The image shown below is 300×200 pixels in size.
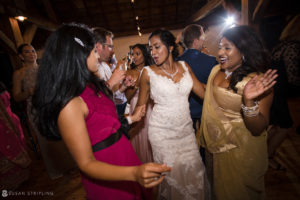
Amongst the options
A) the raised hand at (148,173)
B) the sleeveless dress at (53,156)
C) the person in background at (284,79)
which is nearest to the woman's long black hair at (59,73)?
the raised hand at (148,173)

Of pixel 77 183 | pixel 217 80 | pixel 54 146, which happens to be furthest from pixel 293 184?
pixel 54 146

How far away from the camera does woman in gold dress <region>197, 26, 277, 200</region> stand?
137 centimetres

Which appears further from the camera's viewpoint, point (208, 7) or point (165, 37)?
point (208, 7)

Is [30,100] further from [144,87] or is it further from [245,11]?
[245,11]

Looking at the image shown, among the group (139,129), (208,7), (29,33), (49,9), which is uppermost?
(49,9)

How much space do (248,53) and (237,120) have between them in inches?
24.1

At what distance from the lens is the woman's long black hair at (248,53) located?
139cm

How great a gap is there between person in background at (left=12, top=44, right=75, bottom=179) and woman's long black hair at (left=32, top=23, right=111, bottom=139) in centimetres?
187

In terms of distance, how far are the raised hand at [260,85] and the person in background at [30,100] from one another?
2.70 metres

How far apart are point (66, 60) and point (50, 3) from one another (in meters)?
8.97

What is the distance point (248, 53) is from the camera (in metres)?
1.41

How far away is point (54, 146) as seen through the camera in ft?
9.21

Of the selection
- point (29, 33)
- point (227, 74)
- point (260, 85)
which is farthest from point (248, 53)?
point (29, 33)

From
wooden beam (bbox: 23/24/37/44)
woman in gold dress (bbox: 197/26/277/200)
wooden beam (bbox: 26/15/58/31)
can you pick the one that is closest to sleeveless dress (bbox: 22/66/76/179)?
woman in gold dress (bbox: 197/26/277/200)
